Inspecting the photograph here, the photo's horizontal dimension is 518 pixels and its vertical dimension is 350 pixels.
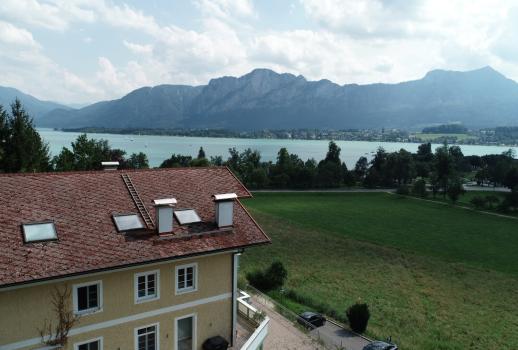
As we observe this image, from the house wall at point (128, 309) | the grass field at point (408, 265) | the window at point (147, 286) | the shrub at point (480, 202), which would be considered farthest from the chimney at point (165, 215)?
the shrub at point (480, 202)

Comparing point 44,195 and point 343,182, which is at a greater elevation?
point 44,195

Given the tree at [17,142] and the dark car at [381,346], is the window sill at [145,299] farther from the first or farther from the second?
the tree at [17,142]

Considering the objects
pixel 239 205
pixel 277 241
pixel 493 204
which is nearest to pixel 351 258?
pixel 277 241

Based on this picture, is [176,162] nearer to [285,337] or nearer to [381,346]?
[285,337]

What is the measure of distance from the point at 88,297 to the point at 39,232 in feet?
8.40

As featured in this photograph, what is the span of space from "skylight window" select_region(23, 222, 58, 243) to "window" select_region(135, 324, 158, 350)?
14.3ft

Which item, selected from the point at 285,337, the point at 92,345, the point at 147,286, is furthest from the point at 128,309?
the point at 285,337

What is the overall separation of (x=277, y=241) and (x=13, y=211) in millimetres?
38409

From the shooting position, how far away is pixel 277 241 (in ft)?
166

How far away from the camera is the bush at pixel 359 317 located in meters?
25.2

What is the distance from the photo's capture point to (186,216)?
16.5 m

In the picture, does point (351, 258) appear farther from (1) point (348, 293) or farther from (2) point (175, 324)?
(2) point (175, 324)

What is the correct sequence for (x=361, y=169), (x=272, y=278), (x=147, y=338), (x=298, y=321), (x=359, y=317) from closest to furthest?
(x=147, y=338)
(x=298, y=321)
(x=359, y=317)
(x=272, y=278)
(x=361, y=169)

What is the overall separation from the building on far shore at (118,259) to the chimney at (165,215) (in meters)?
0.04
